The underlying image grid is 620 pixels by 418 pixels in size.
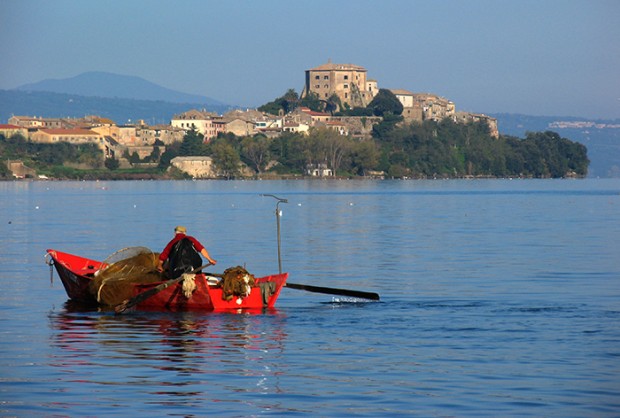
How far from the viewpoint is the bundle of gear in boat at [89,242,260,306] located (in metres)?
24.1

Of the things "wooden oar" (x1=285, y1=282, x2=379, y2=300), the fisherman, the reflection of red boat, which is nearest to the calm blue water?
"wooden oar" (x1=285, y1=282, x2=379, y2=300)

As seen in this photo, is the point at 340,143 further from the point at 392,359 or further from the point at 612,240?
the point at 392,359

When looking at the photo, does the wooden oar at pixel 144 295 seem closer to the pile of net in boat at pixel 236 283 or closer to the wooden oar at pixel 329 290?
the pile of net in boat at pixel 236 283

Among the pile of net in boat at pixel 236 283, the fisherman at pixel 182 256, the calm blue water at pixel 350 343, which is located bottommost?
the calm blue water at pixel 350 343

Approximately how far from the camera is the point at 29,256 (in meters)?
40.5

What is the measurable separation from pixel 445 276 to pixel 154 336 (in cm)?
1354

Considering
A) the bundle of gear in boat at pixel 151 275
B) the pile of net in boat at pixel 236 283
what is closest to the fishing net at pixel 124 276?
the bundle of gear in boat at pixel 151 275

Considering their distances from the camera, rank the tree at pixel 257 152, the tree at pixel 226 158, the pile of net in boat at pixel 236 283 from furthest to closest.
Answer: the tree at pixel 257 152
the tree at pixel 226 158
the pile of net in boat at pixel 236 283

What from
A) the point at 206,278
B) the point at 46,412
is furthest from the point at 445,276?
the point at 46,412

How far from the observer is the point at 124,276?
25281 millimetres

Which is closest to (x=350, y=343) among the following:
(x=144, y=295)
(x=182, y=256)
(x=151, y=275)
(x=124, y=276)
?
(x=182, y=256)

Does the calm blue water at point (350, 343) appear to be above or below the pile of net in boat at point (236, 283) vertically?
below

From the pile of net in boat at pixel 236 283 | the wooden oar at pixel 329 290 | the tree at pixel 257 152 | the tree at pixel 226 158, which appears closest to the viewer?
the pile of net in boat at pixel 236 283

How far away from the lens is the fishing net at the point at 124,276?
25.0m
